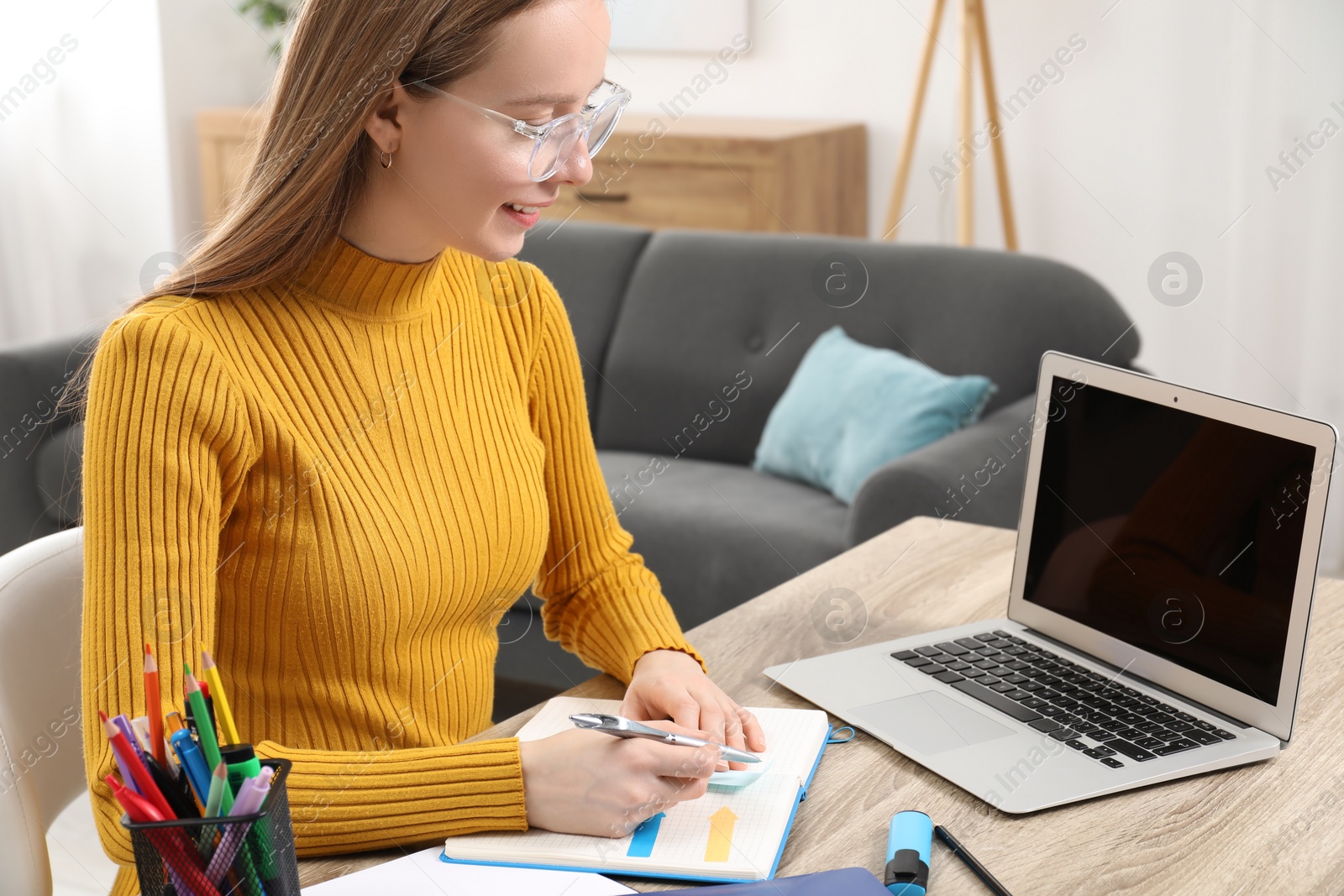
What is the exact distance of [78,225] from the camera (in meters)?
4.32

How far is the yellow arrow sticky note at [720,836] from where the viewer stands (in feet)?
2.66

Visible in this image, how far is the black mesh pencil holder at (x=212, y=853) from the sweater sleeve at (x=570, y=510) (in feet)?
1.83

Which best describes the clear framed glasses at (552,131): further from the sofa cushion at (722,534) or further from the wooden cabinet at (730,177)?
the wooden cabinet at (730,177)

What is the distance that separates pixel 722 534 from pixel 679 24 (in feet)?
7.18

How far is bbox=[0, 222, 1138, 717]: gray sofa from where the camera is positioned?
2.38 m

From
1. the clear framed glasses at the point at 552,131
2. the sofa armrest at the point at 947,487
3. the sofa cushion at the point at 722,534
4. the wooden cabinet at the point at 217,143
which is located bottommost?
the sofa cushion at the point at 722,534

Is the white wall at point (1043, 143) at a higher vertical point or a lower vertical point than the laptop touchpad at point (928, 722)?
higher

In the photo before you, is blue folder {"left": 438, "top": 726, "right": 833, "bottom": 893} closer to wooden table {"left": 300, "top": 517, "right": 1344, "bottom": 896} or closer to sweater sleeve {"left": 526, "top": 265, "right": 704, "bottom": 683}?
wooden table {"left": 300, "top": 517, "right": 1344, "bottom": 896}

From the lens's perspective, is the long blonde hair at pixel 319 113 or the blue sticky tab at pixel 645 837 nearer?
the blue sticky tab at pixel 645 837

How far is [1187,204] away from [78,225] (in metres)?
3.55

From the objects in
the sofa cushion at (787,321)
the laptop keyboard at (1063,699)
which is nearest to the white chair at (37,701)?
the laptop keyboard at (1063,699)

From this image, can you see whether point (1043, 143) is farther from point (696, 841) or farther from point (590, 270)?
point (696, 841)

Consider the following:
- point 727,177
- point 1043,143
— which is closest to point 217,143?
point 727,177

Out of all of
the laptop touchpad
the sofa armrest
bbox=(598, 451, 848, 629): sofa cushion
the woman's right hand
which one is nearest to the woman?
the woman's right hand
